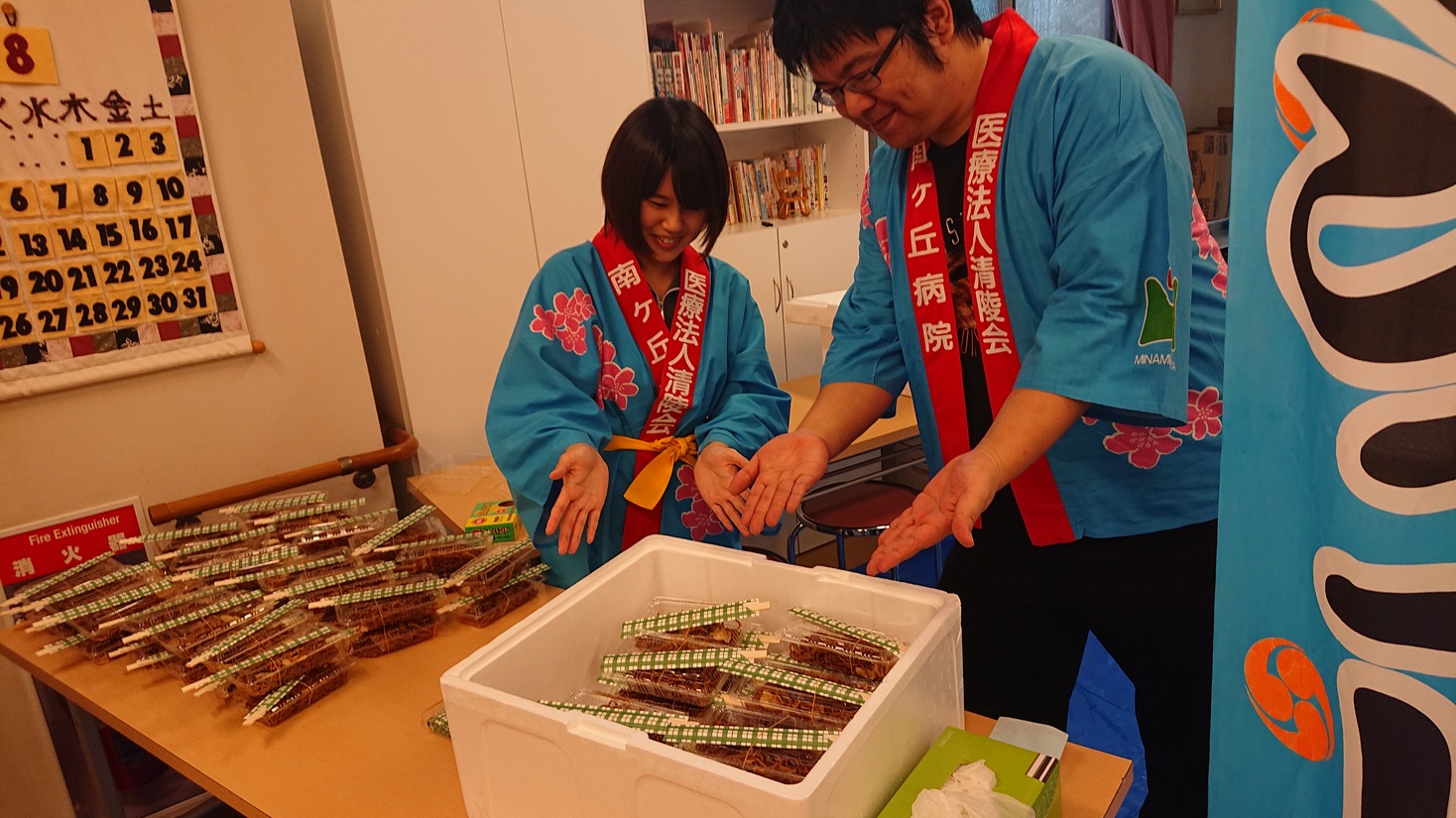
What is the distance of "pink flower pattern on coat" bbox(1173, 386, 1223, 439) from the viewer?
127cm

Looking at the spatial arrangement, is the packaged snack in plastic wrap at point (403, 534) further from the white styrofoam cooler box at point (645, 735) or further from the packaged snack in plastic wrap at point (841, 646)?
the packaged snack in plastic wrap at point (841, 646)

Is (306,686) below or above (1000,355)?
below

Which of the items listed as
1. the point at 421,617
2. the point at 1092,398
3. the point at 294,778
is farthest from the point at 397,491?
the point at 1092,398

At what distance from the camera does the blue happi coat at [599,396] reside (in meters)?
1.63

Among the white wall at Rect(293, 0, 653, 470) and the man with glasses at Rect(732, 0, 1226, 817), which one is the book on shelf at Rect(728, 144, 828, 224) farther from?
the man with glasses at Rect(732, 0, 1226, 817)

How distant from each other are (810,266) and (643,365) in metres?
1.80

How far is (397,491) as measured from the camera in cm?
269

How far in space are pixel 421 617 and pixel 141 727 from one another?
399 mm

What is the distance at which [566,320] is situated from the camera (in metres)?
1.73

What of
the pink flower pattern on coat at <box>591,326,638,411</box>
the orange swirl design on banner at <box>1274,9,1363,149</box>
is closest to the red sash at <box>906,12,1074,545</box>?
the orange swirl design on banner at <box>1274,9,1363,149</box>

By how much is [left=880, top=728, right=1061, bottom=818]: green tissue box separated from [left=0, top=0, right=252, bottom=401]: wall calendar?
2.02m

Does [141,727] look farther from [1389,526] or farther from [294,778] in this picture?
[1389,526]

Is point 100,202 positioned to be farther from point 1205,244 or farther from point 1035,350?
point 1205,244

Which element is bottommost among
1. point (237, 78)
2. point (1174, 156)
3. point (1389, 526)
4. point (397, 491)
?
point (397, 491)
